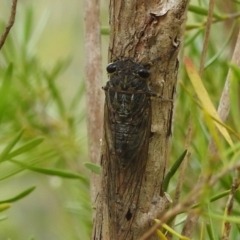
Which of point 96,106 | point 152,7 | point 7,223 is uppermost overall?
point 152,7

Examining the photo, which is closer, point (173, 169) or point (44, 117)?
point (173, 169)

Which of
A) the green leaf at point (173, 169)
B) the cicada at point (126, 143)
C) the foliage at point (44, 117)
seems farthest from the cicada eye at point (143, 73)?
the foliage at point (44, 117)

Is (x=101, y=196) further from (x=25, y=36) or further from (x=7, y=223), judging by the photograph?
(x=7, y=223)

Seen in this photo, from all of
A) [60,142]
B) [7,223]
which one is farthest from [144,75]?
[7,223]

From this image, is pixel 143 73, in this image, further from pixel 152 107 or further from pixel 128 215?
pixel 128 215

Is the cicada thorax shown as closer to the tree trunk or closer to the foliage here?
the tree trunk

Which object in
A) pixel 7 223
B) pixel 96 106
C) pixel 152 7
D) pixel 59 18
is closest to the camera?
pixel 152 7

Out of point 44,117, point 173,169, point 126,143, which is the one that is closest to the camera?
point 173,169

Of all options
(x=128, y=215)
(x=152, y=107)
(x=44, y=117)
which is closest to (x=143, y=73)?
(x=152, y=107)
